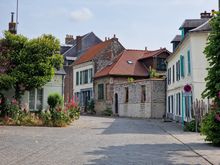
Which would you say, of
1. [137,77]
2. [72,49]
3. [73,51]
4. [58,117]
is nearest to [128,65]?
[137,77]

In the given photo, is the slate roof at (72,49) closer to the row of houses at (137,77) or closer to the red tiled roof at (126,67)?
the row of houses at (137,77)

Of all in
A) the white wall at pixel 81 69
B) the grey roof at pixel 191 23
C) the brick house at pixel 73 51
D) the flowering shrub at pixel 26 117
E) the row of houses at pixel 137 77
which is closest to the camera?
the flowering shrub at pixel 26 117

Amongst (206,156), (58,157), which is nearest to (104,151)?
(58,157)

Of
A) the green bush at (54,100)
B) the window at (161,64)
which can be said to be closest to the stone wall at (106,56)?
the window at (161,64)

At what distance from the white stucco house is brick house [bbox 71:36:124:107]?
15023 millimetres

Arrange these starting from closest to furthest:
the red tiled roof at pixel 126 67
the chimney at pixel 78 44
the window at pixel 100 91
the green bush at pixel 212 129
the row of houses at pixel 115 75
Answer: the green bush at pixel 212 129, the row of houses at pixel 115 75, the red tiled roof at pixel 126 67, the window at pixel 100 91, the chimney at pixel 78 44

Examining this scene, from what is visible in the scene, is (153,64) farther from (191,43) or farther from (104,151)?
(104,151)

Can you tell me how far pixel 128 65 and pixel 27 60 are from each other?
23.4 metres

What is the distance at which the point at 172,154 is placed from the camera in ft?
38.0

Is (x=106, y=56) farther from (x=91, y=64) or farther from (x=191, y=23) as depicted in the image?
(x=191, y=23)

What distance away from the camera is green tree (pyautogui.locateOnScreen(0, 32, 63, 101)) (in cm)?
2433

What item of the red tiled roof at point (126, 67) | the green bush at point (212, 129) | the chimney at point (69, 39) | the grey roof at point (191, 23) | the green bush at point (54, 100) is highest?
the chimney at point (69, 39)

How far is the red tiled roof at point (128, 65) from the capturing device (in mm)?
45406

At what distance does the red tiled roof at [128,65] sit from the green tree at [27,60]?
20.0 m
